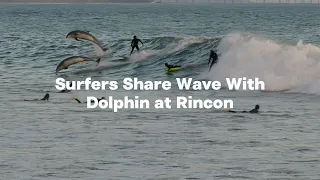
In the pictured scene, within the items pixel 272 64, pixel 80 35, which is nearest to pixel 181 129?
pixel 272 64

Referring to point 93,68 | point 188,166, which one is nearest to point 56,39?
point 93,68

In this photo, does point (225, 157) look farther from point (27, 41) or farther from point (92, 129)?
point (27, 41)

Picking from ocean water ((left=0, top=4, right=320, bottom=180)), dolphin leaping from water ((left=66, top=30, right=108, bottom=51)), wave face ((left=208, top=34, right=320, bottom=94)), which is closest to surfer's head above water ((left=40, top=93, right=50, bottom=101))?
ocean water ((left=0, top=4, right=320, bottom=180))

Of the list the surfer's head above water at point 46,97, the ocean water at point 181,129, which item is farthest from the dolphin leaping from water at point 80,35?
the surfer's head above water at point 46,97

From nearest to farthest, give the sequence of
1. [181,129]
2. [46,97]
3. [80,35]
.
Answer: [181,129] → [46,97] → [80,35]

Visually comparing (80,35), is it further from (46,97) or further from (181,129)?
(181,129)

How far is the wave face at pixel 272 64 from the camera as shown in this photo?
97.9ft

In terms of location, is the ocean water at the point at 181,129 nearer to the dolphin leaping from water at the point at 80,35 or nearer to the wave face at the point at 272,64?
the wave face at the point at 272,64

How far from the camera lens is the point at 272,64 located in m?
33.4

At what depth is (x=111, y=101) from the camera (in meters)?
26.5

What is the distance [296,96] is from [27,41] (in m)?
40.8

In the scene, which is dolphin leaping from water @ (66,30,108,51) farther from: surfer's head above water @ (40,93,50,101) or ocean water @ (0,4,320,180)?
surfer's head above water @ (40,93,50,101)

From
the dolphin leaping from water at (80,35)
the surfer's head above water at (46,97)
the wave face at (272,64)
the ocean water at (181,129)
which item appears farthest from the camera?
the dolphin leaping from water at (80,35)

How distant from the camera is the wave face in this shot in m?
29.8
